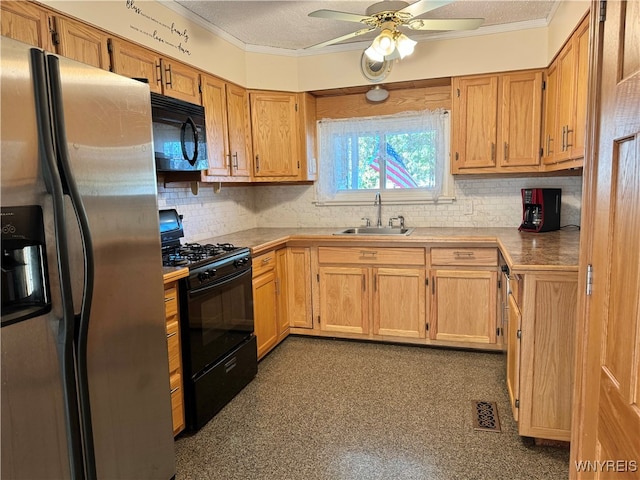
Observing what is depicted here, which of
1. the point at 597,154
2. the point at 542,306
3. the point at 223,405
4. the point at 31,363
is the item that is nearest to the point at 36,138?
the point at 31,363

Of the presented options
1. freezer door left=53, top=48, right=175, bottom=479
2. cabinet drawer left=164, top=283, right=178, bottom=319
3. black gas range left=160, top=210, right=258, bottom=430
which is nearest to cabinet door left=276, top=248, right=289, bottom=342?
black gas range left=160, top=210, right=258, bottom=430

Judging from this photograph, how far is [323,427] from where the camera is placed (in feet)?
7.52

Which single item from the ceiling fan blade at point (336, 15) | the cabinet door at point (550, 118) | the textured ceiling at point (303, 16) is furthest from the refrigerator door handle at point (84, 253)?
the cabinet door at point (550, 118)

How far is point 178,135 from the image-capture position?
250cm

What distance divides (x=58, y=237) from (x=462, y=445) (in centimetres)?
201

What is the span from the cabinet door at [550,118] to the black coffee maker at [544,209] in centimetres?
23

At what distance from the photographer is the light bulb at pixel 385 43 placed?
2389mm

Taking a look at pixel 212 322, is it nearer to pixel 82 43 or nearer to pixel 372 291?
pixel 372 291

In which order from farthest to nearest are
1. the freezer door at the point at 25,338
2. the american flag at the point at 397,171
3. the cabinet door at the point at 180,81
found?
the american flag at the point at 397,171 < the cabinet door at the point at 180,81 < the freezer door at the point at 25,338

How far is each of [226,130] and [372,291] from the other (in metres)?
1.71

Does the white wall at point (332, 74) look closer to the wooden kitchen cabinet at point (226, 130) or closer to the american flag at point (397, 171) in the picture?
the wooden kitchen cabinet at point (226, 130)

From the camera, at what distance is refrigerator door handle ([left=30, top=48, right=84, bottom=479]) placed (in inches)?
46.9

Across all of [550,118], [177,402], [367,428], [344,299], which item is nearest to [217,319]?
[177,402]

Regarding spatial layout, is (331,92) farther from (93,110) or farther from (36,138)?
(36,138)
